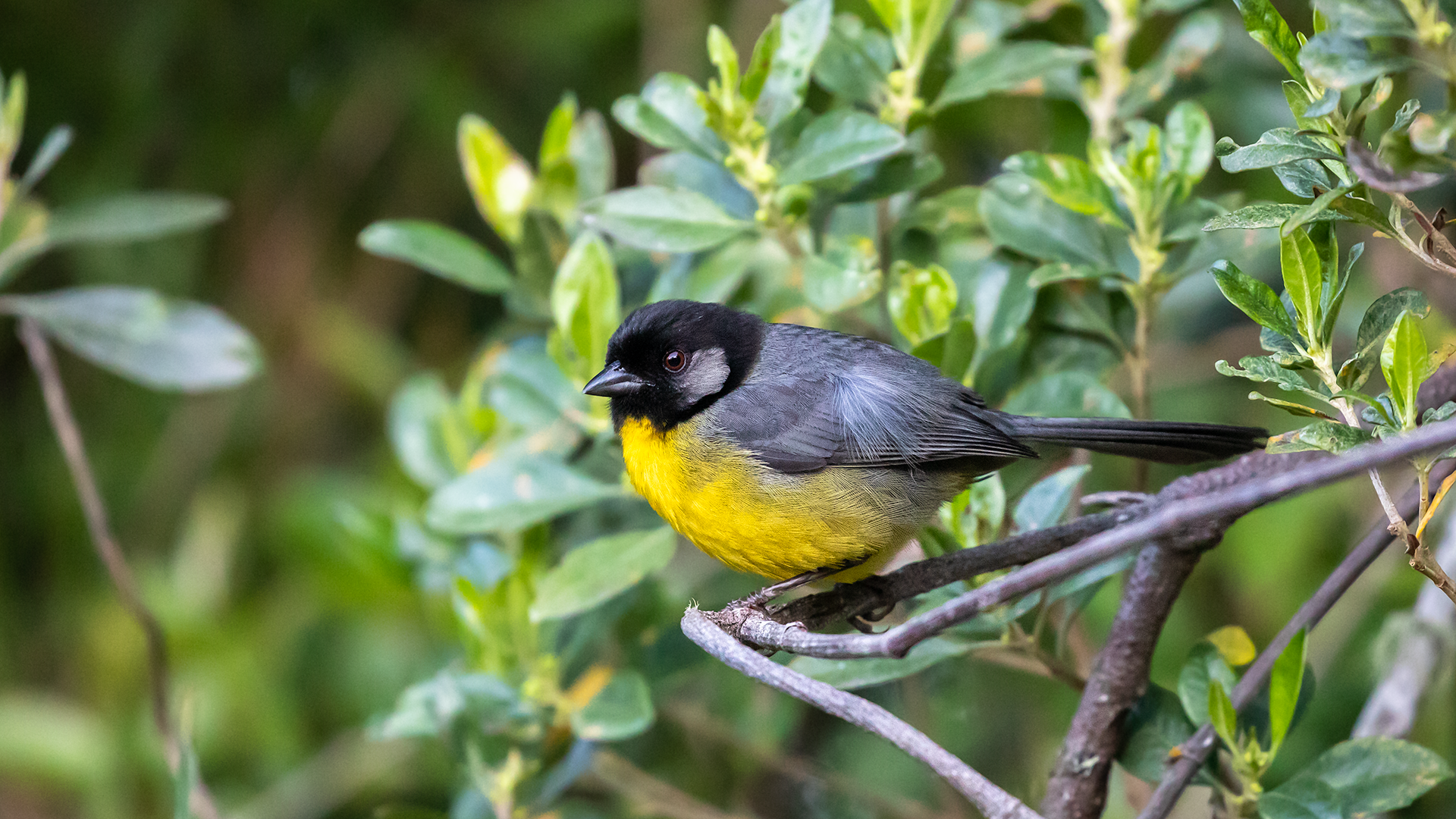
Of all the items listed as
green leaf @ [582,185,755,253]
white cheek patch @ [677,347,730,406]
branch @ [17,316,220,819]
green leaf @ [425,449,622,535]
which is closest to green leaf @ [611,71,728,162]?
green leaf @ [582,185,755,253]

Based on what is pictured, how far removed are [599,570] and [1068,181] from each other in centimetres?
114

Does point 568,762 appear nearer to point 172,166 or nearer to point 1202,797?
point 1202,797

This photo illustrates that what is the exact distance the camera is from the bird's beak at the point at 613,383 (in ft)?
7.93

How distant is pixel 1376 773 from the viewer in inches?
72.3

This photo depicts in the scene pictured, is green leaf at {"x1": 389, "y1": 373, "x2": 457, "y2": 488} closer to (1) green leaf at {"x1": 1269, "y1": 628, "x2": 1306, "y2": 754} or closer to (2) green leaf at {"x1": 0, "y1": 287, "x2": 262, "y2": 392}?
(2) green leaf at {"x1": 0, "y1": 287, "x2": 262, "y2": 392}

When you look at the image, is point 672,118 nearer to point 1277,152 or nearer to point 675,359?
point 675,359

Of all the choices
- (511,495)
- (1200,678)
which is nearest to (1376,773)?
(1200,678)

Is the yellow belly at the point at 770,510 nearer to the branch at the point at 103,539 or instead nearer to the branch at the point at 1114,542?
the branch at the point at 1114,542

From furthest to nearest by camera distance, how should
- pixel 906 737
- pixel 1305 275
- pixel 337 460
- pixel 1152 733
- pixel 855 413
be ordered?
pixel 337 460 < pixel 855 413 < pixel 1152 733 < pixel 1305 275 < pixel 906 737

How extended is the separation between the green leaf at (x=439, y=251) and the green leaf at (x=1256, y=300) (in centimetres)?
159

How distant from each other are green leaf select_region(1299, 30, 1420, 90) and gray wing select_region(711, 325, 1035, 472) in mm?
1059

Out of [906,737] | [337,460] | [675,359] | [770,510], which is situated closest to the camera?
[906,737]

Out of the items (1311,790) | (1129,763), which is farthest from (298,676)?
(1311,790)

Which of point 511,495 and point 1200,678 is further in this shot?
point 511,495
